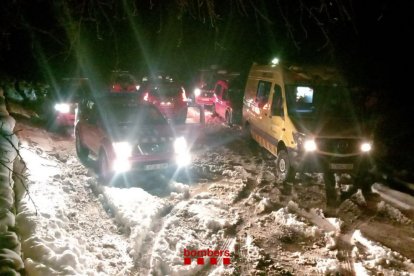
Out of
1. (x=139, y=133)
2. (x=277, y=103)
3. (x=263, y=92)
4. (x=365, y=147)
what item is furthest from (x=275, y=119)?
(x=139, y=133)

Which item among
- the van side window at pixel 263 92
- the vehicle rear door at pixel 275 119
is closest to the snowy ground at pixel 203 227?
the vehicle rear door at pixel 275 119

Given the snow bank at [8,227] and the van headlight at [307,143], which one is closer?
the snow bank at [8,227]

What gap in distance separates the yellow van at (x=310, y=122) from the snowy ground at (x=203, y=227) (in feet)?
2.28

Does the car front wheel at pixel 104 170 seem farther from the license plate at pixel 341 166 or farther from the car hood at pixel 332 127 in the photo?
the license plate at pixel 341 166

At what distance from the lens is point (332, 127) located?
7984mm

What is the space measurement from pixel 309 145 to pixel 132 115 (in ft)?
13.5

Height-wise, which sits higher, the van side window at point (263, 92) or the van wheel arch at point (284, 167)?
the van side window at point (263, 92)

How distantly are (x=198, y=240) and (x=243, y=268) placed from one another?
38.0 inches

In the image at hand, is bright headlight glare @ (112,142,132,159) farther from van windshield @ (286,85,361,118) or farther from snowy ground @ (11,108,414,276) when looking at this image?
van windshield @ (286,85,361,118)

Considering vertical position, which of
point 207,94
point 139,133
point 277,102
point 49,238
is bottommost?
point 49,238

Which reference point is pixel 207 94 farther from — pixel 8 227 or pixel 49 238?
pixel 8 227

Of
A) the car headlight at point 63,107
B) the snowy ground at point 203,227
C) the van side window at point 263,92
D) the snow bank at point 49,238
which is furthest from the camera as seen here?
the car headlight at point 63,107

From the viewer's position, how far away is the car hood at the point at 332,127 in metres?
7.80

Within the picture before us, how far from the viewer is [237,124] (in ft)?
48.5
